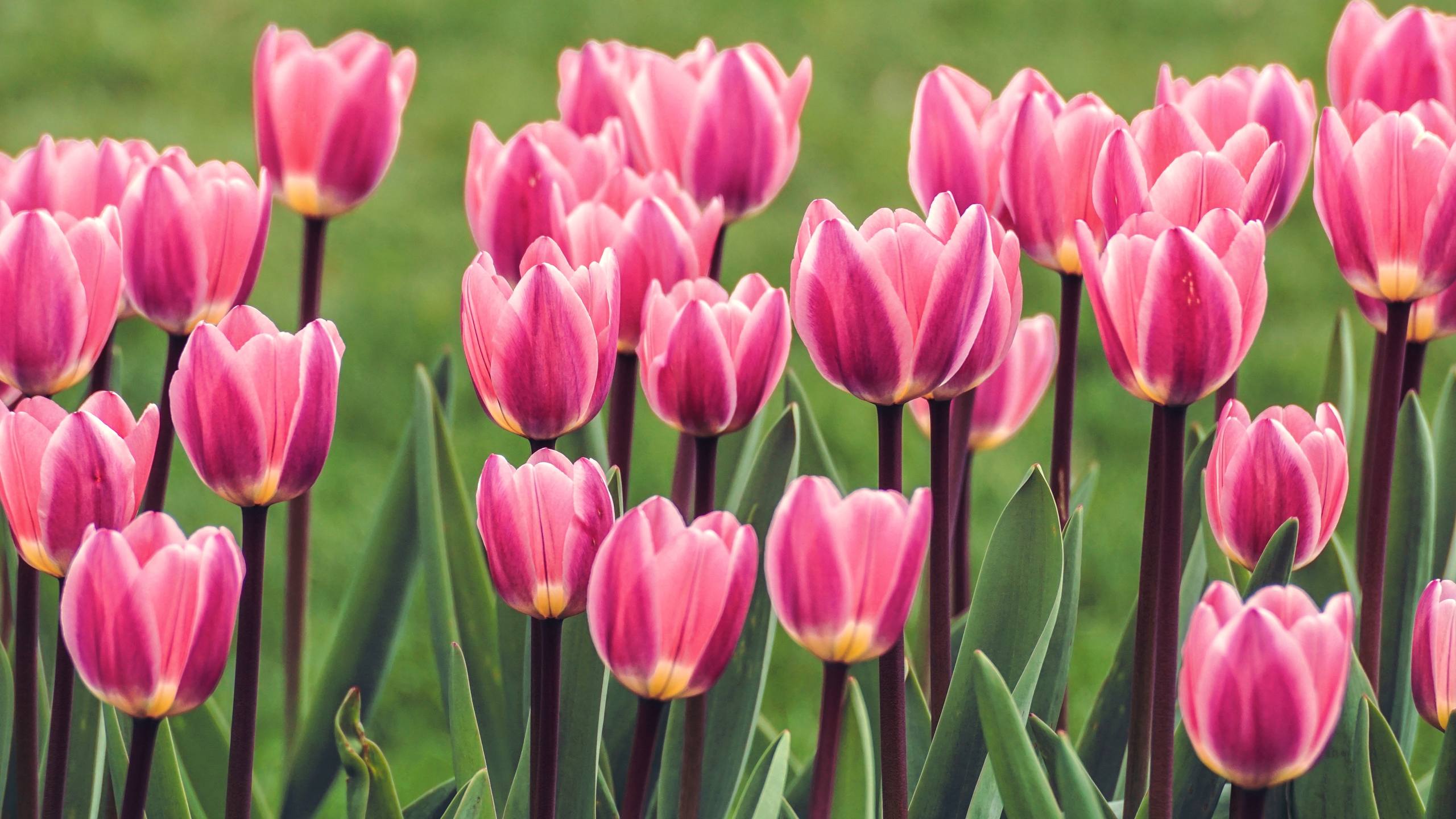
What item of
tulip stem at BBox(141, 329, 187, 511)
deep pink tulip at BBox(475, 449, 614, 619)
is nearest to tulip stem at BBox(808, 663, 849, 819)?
deep pink tulip at BBox(475, 449, 614, 619)

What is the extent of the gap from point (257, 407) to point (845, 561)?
355 mm

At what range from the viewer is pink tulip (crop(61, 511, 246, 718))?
30.3 inches

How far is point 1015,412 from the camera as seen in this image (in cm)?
135

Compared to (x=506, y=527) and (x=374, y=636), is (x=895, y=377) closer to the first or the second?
(x=506, y=527)

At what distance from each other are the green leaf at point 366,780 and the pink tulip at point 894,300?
364mm

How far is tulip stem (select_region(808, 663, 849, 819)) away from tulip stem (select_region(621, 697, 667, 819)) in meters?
0.09

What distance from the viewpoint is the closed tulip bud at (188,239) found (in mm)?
1042

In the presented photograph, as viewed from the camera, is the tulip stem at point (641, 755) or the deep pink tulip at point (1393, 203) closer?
the tulip stem at point (641, 755)

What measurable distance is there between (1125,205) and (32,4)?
4878mm

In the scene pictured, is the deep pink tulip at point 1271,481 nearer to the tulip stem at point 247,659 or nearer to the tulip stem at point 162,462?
the tulip stem at point 247,659

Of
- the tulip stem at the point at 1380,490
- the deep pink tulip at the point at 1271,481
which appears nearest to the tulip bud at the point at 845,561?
the deep pink tulip at the point at 1271,481

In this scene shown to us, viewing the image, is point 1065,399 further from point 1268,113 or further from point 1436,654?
point 1436,654

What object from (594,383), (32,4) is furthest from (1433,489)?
(32,4)

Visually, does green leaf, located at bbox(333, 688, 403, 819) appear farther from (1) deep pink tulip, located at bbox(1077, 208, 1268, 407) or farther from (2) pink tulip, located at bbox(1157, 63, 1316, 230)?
(2) pink tulip, located at bbox(1157, 63, 1316, 230)
